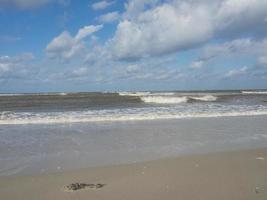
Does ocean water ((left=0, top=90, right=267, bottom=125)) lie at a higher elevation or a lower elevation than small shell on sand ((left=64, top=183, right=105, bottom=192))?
higher

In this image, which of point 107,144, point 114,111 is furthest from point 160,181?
point 114,111

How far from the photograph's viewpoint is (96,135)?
39.7ft

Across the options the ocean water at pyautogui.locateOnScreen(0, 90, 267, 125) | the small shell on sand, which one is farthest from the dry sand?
the ocean water at pyautogui.locateOnScreen(0, 90, 267, 125)

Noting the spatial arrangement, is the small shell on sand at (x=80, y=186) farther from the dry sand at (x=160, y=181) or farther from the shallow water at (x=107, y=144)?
the shallow water at (x=107, y=144)

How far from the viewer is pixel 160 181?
5930mm

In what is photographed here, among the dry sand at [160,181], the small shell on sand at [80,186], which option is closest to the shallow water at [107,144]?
the dry sand at [160,181]

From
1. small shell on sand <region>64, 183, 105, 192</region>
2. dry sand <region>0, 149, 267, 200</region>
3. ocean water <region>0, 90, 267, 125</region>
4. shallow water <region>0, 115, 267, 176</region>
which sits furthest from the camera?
ocean water <region>0, 90, 267, 125</region>

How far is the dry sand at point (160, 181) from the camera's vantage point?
17.0ft

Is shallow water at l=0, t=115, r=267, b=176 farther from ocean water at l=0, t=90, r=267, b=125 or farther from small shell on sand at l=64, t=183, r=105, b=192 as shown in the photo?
ocean water at l=0, t=90, r=267, b=125

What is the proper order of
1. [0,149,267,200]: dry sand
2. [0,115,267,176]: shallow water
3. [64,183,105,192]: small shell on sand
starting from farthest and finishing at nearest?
[0,115,267,176]: shallow water, [64,183,105,192]: small shell on sand, [0,149,267,200]: dry sand

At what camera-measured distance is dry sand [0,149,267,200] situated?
5.19 m

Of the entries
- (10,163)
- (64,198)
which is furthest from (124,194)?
(10,163)

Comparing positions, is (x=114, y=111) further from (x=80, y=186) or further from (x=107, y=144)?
(x=80, y=186)

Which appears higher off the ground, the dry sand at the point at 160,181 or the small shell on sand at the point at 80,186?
the small shell on sand at the point at 80,186
